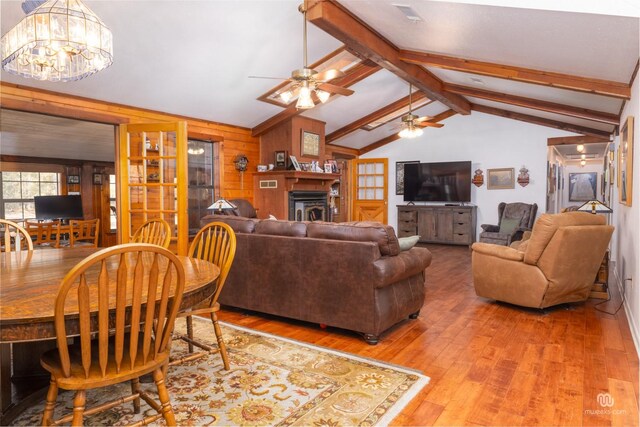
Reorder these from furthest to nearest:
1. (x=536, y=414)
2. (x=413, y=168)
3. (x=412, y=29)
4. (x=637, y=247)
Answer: (x=413, y=168), (x=412, y=29), (x=637, y=247), (x=536, y=414)

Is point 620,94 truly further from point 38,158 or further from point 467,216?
point 38,158

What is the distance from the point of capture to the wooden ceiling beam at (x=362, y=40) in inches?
156

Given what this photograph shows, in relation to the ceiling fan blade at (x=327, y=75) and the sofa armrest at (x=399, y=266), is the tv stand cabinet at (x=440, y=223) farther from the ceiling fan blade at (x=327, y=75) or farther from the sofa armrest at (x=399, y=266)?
the ceiling fan blade at (x=327, y=75)

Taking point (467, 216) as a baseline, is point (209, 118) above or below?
above

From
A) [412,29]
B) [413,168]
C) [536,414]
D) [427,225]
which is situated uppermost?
[412,29]

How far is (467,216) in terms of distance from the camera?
27.4ft

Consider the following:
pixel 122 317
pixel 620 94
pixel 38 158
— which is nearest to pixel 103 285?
pixel 122 317

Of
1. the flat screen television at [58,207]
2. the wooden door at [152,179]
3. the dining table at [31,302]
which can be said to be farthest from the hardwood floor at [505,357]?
the flat screen television at [58,207]

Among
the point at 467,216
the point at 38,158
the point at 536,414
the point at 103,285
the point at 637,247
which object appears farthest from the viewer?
the point at 467,216

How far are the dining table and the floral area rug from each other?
27cm

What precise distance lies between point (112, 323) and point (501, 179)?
27.4ft

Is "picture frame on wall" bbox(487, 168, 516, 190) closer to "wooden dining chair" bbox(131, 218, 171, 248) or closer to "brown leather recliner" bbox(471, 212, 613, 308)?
"brown leather recliner" bbox(471, 212, 613, 308)

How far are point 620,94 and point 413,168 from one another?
5.48 m

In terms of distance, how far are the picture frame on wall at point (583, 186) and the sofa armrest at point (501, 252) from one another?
11763mm
